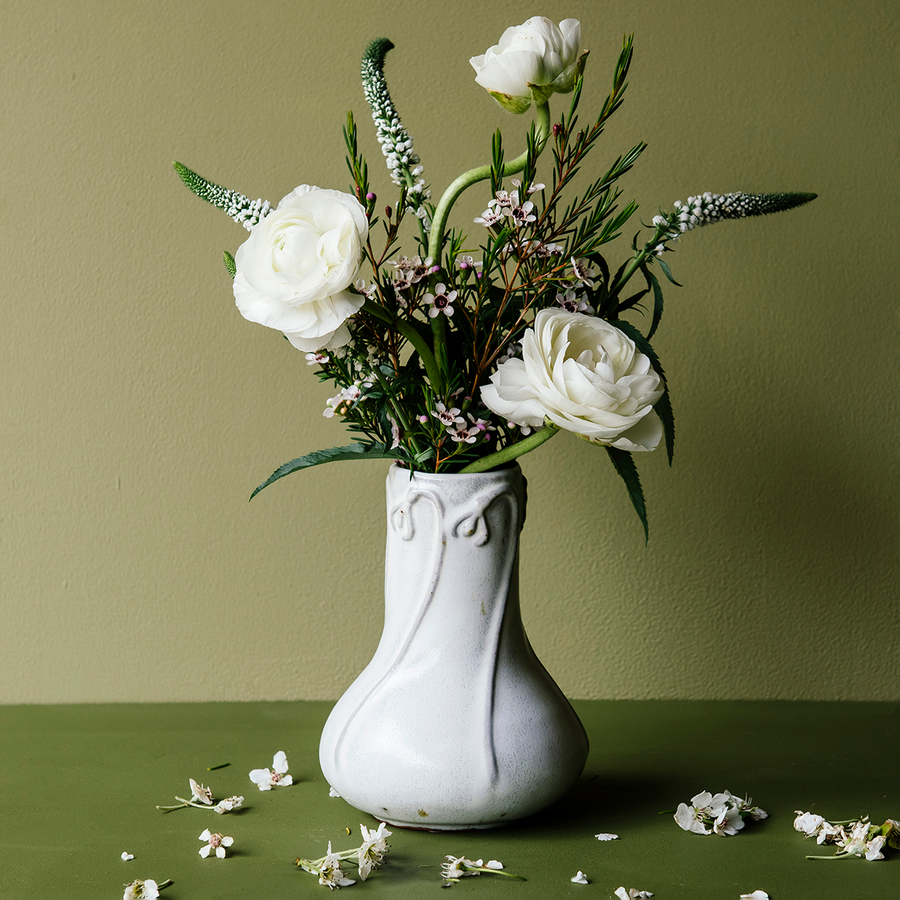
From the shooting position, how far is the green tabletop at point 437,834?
0.83 meters

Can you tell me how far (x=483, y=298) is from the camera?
0.86 metres

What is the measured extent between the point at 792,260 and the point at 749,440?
0.75ft

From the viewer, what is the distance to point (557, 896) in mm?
800

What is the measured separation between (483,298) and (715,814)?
1.69 ft

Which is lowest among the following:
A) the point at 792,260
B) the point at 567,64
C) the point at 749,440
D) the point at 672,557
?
the point at 672,557

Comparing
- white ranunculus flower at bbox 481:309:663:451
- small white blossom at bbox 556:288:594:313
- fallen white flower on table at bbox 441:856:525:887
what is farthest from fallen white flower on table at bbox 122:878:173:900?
small white blossom at bbox 556:288:594:313

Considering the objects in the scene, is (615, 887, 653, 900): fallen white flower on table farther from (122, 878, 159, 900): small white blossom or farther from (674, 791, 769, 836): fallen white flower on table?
(122, 878, 159, 900): small white blossom

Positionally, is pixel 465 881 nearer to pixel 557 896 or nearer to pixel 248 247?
pixel 557 896

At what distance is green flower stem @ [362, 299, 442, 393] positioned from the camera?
802 millimetres

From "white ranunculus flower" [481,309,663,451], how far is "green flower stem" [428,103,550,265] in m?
0.12

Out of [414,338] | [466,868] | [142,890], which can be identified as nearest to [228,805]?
[142,890]

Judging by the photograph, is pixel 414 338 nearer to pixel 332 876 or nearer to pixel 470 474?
pixel 470 474

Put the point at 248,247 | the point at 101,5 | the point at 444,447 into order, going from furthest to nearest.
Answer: the point at 101,5, the point at 444,447, the point at 248,247

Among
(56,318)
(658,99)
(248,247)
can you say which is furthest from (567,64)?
(56,318)
